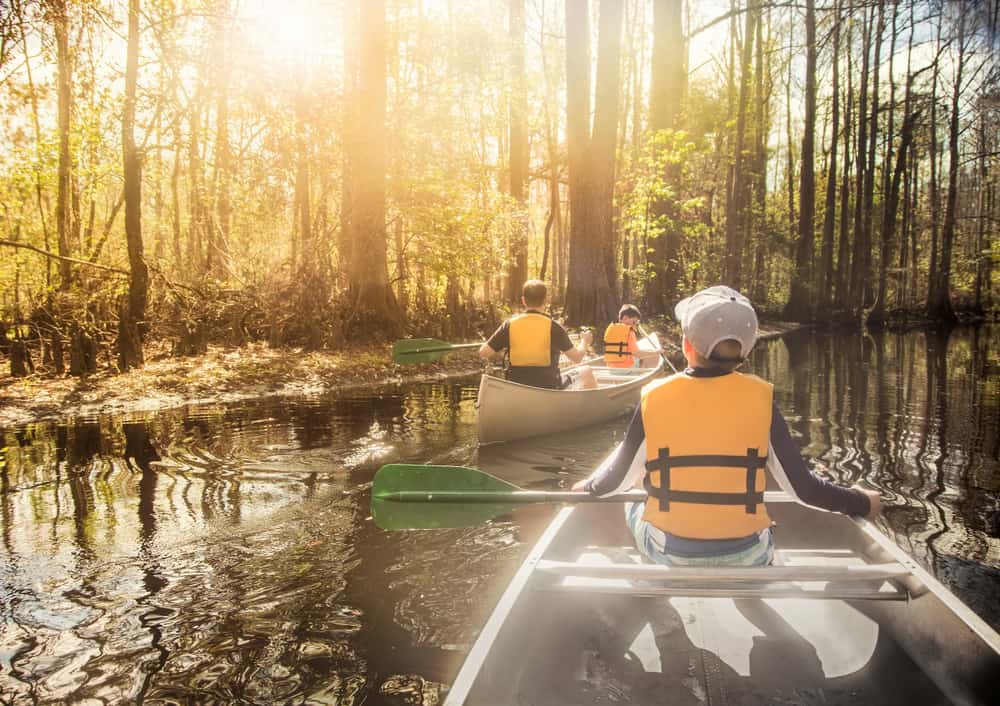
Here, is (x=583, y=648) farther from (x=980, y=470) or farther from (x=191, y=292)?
(x=191, y=292)

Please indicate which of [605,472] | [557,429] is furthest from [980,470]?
[605,472]

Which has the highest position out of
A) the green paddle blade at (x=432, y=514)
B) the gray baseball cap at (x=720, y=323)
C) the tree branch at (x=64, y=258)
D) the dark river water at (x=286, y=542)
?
the tree branch at (x=64, y=258)

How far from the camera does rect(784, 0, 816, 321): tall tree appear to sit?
2547 centimetres

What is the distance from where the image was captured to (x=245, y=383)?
11945 millimetres

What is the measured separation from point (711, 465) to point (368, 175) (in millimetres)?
12795

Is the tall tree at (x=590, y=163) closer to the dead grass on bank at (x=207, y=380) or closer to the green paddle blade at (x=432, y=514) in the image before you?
the dead grass on bank at (x=207, y=380)

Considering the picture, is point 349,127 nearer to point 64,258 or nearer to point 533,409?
point 64,258

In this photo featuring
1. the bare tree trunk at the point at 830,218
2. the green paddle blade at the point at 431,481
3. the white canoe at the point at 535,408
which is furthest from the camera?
the bare tree trunk at the point at 830,218

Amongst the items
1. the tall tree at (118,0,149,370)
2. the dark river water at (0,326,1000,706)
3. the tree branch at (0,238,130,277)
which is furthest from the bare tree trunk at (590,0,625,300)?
the tree branch at (0,238,130,277)

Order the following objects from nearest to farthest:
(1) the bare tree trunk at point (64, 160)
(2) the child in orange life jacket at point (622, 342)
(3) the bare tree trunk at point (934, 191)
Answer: (2) the child in orange life jacket at point (622, 342), (1) the bare tree trunk at point (64, 160), (3) the bare tree trunk at point (934, 191)

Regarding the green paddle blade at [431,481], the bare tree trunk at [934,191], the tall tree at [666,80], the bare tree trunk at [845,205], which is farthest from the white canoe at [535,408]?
the bare tree trunk at [934,191]

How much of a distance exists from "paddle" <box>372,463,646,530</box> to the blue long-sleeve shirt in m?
0.99

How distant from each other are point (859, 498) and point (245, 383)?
10.7 m

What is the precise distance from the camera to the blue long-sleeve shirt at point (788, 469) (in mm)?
2756
